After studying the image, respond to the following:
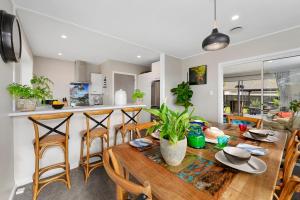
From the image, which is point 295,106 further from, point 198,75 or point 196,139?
point 196,139

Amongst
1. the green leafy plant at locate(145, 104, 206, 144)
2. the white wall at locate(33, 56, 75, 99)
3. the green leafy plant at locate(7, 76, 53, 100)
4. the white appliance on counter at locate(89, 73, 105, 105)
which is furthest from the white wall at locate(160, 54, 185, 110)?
Result: the white wall at locate(33, 56, 75, 99)

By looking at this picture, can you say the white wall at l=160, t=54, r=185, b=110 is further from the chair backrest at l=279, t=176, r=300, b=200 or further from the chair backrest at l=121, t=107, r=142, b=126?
the chair backrest at l=279, t=176, r=300, b=200

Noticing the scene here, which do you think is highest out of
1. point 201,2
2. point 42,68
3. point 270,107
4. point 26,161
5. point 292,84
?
point 201,2

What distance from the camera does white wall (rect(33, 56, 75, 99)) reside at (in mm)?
4229

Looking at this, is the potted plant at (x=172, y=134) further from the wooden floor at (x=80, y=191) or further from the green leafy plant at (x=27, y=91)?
the green leafy plant at (x=27, y=91)

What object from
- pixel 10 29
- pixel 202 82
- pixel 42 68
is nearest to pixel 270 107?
pixel 202 82

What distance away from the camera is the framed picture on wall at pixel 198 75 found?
3.87 m

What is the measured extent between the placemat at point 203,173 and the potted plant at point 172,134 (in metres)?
0.07

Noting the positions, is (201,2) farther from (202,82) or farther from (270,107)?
(270,107)

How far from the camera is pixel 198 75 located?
4.01m

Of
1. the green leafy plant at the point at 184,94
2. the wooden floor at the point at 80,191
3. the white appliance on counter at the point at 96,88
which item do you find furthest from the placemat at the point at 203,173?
the white appliance on counter at the point at 96,88

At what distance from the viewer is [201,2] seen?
1.84 m

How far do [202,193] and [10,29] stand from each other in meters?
2.17

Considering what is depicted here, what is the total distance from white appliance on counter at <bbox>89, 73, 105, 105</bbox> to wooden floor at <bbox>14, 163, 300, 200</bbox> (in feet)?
11.0
